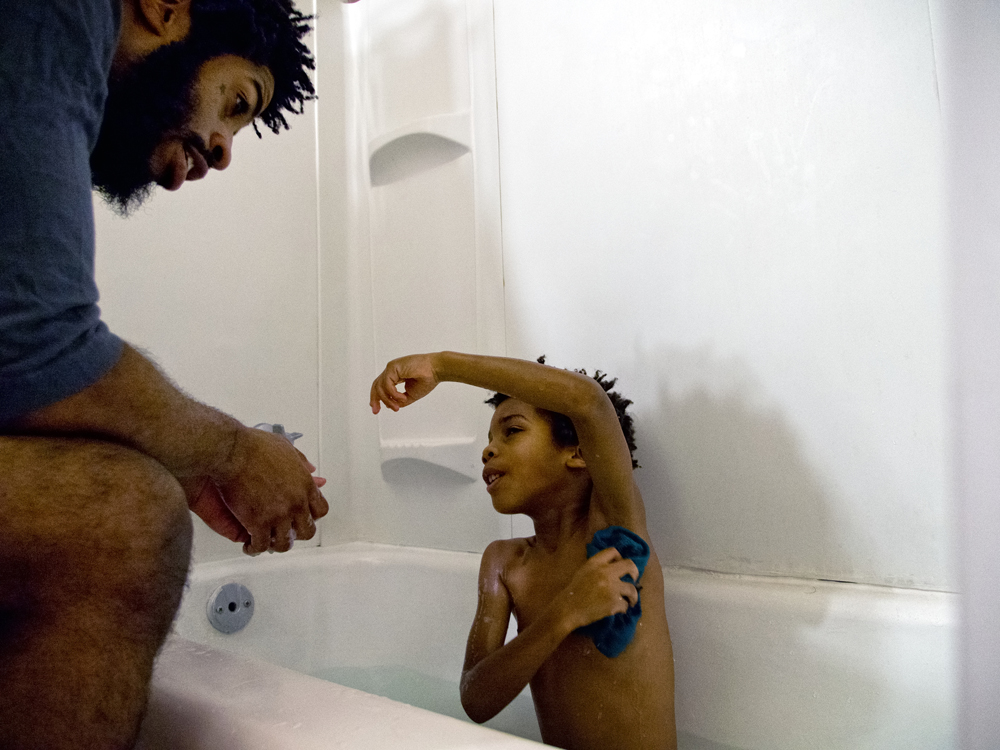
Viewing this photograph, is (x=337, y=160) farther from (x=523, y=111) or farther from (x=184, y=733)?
(x=184, y=733)

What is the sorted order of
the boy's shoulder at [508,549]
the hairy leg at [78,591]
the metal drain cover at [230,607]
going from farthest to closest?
the metal drain cover at [230,607]
the boy's shoulder at [508,549]
the hairy leg at [78,591]

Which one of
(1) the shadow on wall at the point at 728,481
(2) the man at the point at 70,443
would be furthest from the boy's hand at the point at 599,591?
(2) the man at the point at 70,443

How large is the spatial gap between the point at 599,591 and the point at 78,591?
0.51 metres

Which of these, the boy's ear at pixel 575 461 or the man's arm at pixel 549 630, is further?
the boy's ear at pixel 575 461

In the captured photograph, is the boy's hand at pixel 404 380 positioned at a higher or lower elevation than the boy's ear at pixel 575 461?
higher

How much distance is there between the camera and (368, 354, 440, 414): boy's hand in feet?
2.59

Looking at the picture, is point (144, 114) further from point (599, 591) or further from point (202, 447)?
point (599, 591)

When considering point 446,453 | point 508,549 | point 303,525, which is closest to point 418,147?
point 446,453

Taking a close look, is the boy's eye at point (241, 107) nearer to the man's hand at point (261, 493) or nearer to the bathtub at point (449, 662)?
the man's hand at point (261, 493)

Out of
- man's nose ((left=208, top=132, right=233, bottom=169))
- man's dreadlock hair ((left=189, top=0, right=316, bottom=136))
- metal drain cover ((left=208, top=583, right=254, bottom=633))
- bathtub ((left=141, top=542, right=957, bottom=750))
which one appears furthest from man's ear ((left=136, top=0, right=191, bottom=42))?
metal drain cover ((left=208, top=583, right=254, bottom=633))

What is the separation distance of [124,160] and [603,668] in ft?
2.70

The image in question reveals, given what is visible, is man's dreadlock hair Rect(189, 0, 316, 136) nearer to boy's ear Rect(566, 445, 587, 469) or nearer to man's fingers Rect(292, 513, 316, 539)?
man's fingers Rect(292, 513, 316, 539)

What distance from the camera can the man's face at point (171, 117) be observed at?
0.74 meters

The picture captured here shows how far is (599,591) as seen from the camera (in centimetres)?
78
